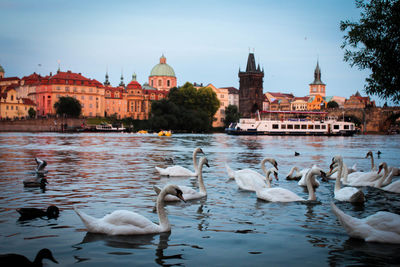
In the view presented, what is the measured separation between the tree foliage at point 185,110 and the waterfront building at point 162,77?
45934mm

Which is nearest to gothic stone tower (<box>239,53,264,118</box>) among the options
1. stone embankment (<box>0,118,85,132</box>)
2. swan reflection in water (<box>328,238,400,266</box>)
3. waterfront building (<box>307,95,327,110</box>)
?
waterfront building (<box>307,95,327,110</box>)

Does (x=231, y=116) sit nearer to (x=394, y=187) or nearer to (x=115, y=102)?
(x=115, y=102)

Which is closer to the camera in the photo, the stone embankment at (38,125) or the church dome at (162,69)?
the stone embankment at (38,125)

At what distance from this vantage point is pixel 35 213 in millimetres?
8562

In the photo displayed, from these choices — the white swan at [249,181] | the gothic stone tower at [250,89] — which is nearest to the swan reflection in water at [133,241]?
the white swan at [249,181]

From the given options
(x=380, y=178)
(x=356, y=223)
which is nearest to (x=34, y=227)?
(x=356, y=223)

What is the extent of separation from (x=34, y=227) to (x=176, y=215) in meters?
2.78

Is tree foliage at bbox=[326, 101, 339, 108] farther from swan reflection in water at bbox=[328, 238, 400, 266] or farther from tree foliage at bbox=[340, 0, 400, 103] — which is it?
swan reflection in water at bbox=[328, 238, 400, 266]

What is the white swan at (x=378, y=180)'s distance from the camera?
12.7 metres

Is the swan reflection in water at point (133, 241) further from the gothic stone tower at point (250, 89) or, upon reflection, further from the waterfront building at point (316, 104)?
the waterfront building at point (316, 104)

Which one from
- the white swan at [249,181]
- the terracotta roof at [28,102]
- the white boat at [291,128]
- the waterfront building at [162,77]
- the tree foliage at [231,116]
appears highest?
the waterfront building at [162,77]

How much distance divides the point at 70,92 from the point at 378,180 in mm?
126588

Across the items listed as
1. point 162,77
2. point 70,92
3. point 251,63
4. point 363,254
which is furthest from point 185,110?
point 363,254

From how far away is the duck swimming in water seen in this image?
335 inches
